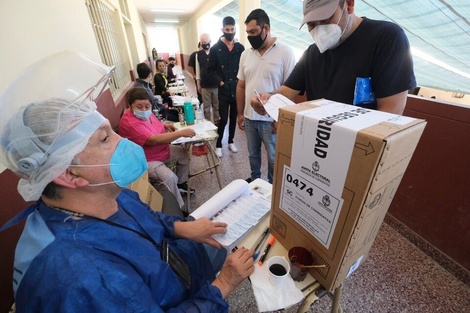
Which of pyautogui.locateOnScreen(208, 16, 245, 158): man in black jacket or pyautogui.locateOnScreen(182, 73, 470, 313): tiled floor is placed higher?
pyautogui.locateOnScreen(208, 16, 245, 158): man in black jacket

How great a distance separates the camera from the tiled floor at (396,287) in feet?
4.00

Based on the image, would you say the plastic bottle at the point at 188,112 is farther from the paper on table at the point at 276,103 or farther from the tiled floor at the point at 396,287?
the tiled floor at the point at 396,287

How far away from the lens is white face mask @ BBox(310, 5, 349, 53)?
88 centimetres

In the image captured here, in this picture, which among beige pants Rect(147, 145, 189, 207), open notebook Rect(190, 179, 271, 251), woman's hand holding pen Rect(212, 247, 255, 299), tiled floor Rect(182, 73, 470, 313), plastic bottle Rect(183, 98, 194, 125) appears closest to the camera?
woman's hand holding pen Rect(212, 247, 255, 299)

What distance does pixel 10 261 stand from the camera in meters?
0.88

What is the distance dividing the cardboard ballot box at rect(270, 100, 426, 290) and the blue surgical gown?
367 mm

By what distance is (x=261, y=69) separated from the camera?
5.87 feet

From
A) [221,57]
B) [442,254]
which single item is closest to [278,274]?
[442,254]

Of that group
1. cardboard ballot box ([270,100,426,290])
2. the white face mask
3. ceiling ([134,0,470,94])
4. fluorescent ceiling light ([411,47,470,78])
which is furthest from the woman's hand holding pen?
fluorescent ceiling light ([411,47,470,78])

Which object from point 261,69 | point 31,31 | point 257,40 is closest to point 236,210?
point 261,69

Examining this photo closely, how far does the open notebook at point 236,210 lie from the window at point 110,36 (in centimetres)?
196

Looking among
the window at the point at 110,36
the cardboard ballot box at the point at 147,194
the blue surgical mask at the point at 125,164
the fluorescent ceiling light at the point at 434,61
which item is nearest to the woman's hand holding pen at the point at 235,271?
the blue surgical mask at the point at 125,164

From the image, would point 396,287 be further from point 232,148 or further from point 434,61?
point 434,61

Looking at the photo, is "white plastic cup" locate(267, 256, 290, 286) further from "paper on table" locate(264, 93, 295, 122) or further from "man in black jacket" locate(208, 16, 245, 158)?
"man in black jacket" locate(208, 16, 245, 158)
